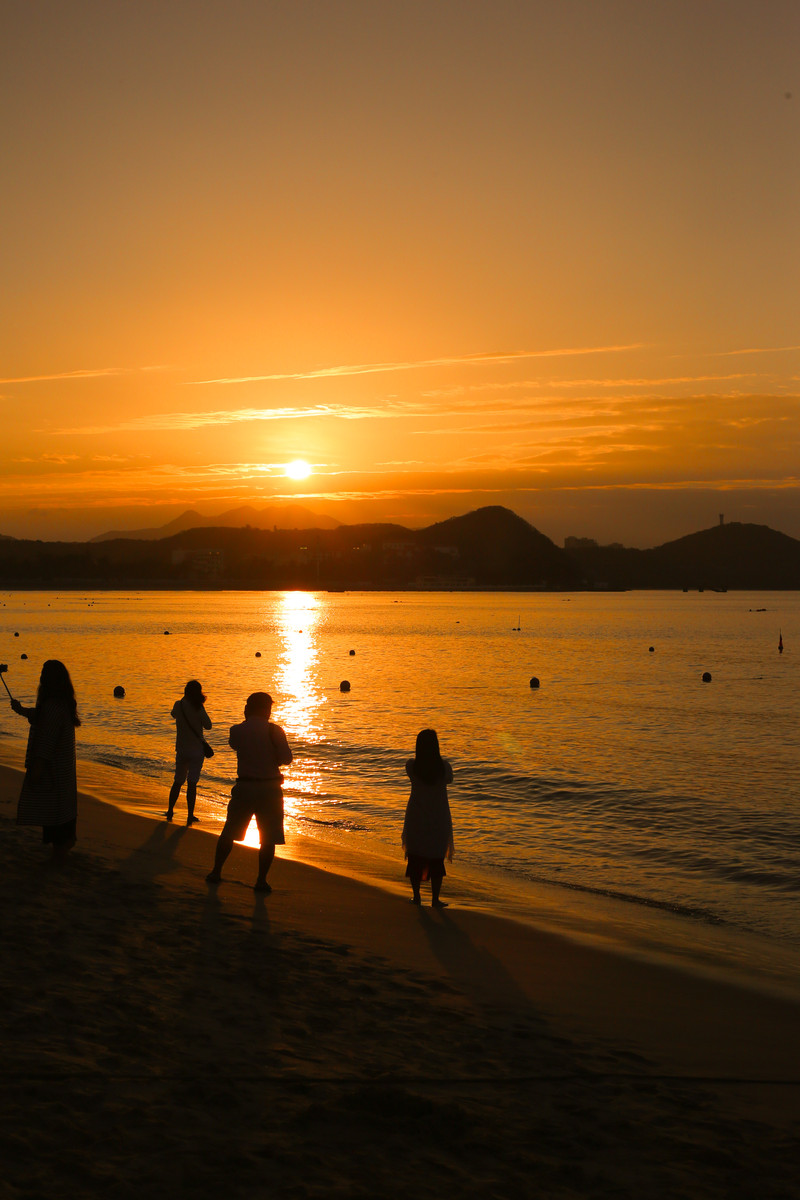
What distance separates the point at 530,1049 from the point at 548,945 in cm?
321

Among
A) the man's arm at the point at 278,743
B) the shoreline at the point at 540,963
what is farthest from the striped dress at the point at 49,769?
the man's arm at the point at 278,743

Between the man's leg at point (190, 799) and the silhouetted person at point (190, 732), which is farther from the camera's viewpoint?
the man's leg at point (190, 799)

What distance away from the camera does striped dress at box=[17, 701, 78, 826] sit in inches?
366

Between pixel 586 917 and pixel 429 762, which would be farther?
pixel 586 917

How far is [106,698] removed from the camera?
36.3 meters

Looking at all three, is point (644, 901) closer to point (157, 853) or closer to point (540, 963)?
point (540, 963)

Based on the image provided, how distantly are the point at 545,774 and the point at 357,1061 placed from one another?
54.0 ft

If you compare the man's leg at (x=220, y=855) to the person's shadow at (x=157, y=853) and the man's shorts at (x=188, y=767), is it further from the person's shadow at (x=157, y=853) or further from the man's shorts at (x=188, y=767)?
the man's shorts at (x=188, y=767)

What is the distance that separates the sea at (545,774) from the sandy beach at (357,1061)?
6.82 feet

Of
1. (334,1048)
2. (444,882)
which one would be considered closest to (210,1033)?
(334,1048)

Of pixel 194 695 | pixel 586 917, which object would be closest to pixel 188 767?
pixel 194 695

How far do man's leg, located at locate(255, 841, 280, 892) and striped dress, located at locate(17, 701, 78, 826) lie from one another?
2.04 m

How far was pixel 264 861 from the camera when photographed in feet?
31.7

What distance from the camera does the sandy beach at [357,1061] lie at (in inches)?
172
